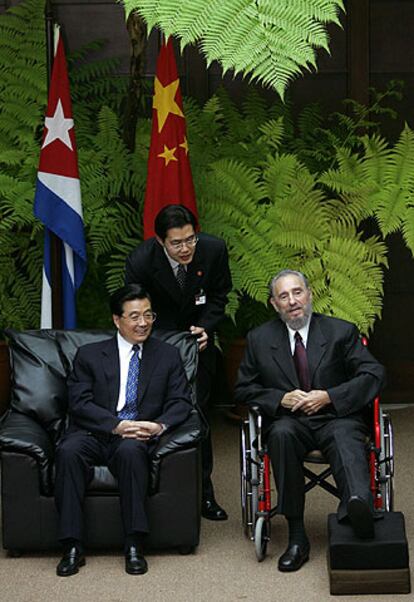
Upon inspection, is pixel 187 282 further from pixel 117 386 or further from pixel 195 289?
pixel 117 386

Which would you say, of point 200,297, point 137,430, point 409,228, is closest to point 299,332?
point 200,297

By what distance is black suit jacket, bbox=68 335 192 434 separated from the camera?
5.13 meters

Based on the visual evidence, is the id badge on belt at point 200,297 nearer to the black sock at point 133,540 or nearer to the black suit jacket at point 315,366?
the black suit jacket at point 315,366

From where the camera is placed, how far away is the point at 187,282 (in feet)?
17.9

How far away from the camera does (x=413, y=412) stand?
7492 mm

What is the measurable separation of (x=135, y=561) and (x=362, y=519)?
0.93 meters

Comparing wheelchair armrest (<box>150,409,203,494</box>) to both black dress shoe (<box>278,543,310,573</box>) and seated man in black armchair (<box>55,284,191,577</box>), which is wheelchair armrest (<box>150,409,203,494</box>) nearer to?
seated man in black armchair (<box>55,284,191,577</box>)

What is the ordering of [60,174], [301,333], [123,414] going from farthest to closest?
[60,174] < [301,333] < [123,414]

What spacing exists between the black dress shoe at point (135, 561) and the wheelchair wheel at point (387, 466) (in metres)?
0.99

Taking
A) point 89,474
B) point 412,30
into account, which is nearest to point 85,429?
point 89,474

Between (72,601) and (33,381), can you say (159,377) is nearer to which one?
(33,381)

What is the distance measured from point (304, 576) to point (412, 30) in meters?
3.86

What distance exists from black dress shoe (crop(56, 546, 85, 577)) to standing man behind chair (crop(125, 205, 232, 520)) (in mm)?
825

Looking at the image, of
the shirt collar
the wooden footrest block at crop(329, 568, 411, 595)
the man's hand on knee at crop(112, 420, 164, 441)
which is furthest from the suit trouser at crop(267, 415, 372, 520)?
the man's hand on knee at crop(112, 420, 164, 441)
